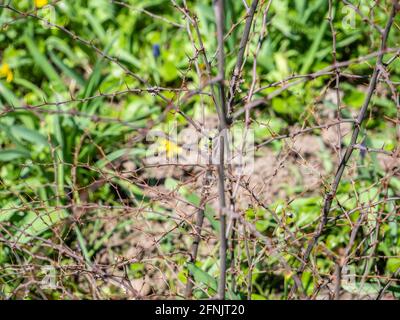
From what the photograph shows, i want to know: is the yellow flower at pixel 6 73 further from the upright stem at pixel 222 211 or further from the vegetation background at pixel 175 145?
the upright stem at pixel 222 211

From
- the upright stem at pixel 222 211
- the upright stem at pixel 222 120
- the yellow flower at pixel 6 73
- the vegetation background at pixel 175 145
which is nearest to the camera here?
the upright stem at pixel 222 120

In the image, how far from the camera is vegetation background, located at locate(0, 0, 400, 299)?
226 centimetres

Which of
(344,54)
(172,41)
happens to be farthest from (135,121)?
(344,54)

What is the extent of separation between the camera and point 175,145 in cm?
268

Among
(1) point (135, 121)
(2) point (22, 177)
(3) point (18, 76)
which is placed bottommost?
(2) point (22, 177)

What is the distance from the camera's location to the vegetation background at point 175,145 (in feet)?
7.42

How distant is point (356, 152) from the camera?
2.75m

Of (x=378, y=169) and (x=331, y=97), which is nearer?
(x=378, y=169)

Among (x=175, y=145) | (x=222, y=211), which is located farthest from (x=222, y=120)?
(x=175, y=145)

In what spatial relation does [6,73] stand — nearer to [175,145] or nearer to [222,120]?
[175,145]

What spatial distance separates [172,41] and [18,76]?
94 cm

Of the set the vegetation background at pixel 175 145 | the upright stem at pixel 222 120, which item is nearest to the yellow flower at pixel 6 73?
the vegetation background at pixel 175 145
